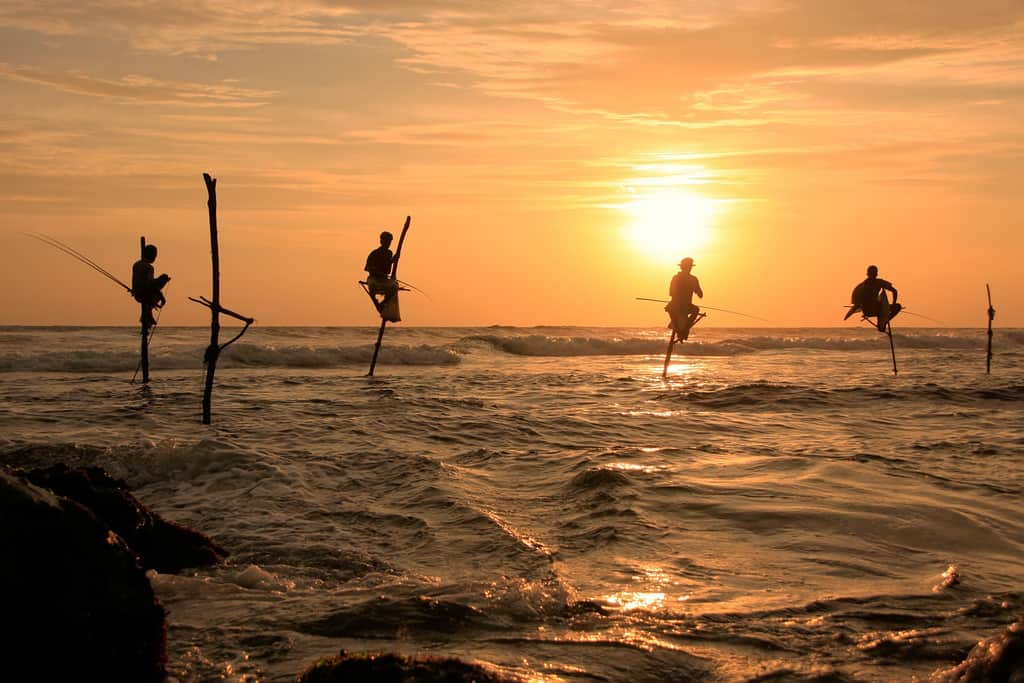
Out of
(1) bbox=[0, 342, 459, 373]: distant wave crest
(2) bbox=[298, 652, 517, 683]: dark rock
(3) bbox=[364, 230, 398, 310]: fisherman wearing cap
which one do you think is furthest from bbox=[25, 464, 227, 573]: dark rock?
(1) bbox=[0, 342, 459, 373]: distant wave crest

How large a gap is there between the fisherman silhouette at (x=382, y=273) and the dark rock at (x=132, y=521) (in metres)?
13.7

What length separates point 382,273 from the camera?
67.9ft

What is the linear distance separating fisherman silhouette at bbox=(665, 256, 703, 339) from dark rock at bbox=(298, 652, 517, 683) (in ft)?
64.1

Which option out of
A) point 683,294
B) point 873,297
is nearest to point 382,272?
point 683,294

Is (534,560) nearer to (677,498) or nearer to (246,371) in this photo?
(677,498)

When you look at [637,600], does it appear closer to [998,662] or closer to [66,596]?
[998,662]

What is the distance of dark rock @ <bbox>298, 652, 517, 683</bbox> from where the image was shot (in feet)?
12.7

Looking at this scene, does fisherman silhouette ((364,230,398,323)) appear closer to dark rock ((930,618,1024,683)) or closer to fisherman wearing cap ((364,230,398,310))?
fisherman wearing cap ((364,230,398,310))

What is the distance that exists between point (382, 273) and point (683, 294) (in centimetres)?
715

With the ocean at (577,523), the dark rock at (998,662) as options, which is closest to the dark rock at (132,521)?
the ocean at (577,523)

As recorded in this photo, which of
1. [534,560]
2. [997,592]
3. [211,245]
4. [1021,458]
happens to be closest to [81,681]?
[534,560]

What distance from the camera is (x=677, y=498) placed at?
9.17 metres

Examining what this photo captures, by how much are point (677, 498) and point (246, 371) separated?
19.9 m

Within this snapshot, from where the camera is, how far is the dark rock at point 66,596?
4059 millimetres
